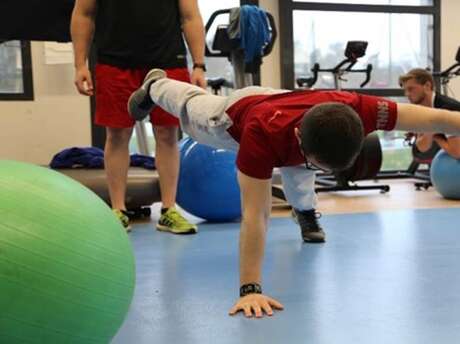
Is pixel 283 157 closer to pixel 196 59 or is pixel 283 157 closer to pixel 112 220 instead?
pixel 112 220

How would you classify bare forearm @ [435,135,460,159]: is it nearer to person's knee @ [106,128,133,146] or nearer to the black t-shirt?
the black t-shirt

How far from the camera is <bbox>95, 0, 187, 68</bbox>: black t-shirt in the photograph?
2473mm

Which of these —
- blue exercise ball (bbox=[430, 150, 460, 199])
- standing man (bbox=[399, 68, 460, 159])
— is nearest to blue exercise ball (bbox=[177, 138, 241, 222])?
standing man (bbox=[399, 68, 460, 159])

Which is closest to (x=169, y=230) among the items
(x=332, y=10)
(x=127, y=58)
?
(x=127, y=58)

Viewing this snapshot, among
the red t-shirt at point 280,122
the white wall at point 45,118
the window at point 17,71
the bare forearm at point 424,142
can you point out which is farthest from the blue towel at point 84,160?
the bare forearm at point 424,142

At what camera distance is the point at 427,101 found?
149 inches

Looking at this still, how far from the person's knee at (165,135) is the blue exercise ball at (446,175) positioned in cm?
209

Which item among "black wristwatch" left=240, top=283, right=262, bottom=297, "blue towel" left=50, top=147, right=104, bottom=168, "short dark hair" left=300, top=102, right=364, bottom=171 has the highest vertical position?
"short dark hair" left=300, top=102, right=364, bottom=171

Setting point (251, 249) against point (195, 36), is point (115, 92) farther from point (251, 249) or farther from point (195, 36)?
point (251, 249)

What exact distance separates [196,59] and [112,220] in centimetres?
153

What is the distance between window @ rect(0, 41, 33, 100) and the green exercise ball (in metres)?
3.78

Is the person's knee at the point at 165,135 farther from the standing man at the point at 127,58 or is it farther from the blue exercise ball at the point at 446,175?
the blue exercise ball at the point at 446,175

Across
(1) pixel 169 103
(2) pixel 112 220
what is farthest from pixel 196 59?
(2) pixel 112 220

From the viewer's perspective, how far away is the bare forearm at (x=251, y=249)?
149 cm
